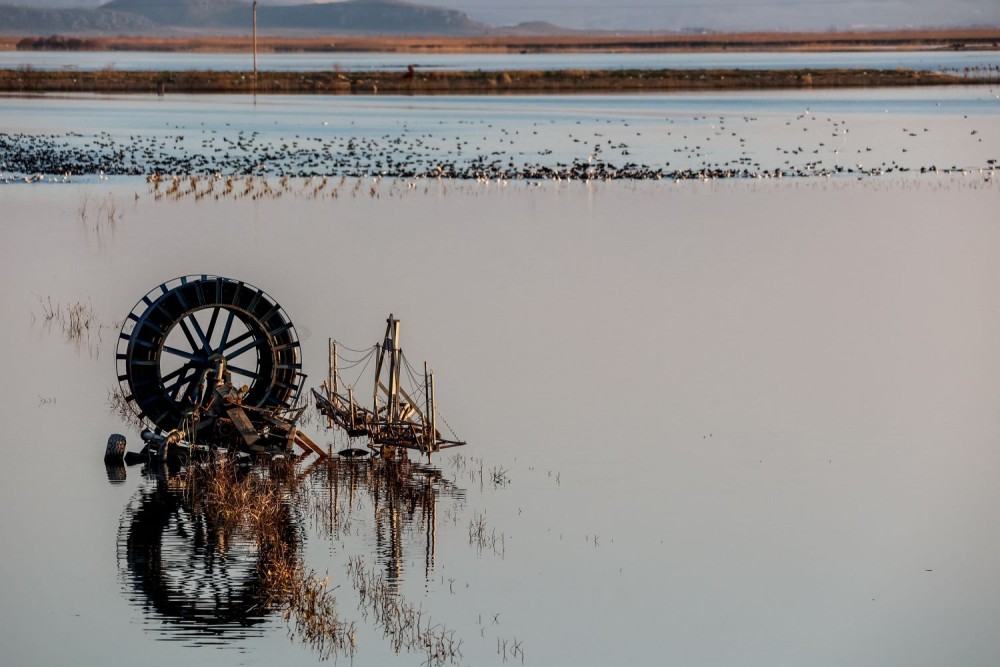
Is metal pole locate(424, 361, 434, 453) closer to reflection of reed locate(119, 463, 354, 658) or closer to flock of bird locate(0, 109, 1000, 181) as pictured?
reflection of reed locate(119, 463, 354, 658)

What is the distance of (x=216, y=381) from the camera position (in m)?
23.3

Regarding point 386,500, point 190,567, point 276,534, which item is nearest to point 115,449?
point 386,500

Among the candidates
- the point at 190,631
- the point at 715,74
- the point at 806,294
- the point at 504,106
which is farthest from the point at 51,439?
the point at 715,74

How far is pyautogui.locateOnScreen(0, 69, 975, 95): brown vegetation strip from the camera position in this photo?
130875 mm

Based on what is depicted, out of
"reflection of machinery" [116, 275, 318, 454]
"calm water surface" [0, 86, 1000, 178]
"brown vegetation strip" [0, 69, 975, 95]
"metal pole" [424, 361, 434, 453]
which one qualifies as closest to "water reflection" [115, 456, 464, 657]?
"metal pole" [424, 361, 434, 453]

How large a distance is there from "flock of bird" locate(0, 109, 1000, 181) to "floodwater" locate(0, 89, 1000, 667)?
12.4 m

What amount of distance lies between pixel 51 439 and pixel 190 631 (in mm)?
8391

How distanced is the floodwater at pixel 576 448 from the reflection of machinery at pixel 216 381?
913 mm

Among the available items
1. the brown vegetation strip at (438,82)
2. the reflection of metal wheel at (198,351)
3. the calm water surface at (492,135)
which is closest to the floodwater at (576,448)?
the reflection of metal wheel at (198,351)

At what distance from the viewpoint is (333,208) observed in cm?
5228

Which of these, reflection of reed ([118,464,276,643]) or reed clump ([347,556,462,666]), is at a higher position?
reflection of reed ([118,464,276,643])

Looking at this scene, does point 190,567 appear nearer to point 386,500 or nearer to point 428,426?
point 386,500

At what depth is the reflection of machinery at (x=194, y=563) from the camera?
17266 mm

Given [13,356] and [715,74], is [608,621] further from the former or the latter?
[715,74]
